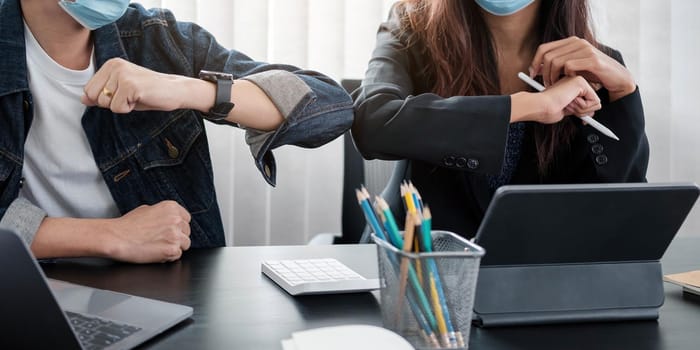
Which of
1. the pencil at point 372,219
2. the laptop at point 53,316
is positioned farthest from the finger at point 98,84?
the pencil at point 372,219

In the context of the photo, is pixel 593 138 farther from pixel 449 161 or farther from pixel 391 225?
pixel 391 225

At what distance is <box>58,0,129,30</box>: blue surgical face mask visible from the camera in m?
1.12

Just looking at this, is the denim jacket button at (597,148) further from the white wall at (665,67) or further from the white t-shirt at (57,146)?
the white wall at (665,67)

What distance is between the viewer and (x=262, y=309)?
30.6 inches

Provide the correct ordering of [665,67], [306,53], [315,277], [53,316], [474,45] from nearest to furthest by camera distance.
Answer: [53,316] < [315,277] < [474,45] < [306,53] < [665,67]

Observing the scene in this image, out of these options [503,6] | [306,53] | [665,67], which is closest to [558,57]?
[503,6]

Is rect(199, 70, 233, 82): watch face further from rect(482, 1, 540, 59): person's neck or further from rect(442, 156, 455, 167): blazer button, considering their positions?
rect(482, 1, 540, 59): person's neck

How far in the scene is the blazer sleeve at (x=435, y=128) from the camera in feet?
3.66

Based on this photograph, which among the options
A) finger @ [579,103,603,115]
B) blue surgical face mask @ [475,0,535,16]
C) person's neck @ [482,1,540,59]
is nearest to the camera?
finger @ [579,103,603,115]

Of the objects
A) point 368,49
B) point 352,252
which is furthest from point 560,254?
point 368,49

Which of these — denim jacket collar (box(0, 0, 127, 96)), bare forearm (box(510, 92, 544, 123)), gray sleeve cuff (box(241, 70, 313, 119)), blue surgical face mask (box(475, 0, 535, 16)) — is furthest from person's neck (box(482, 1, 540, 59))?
denim jacket collar (box(0, 0, 127, 96))

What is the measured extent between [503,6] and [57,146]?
0.79 metres

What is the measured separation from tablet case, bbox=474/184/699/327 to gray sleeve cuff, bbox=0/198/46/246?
0.62 metres

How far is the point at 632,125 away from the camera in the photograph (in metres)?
1.26
